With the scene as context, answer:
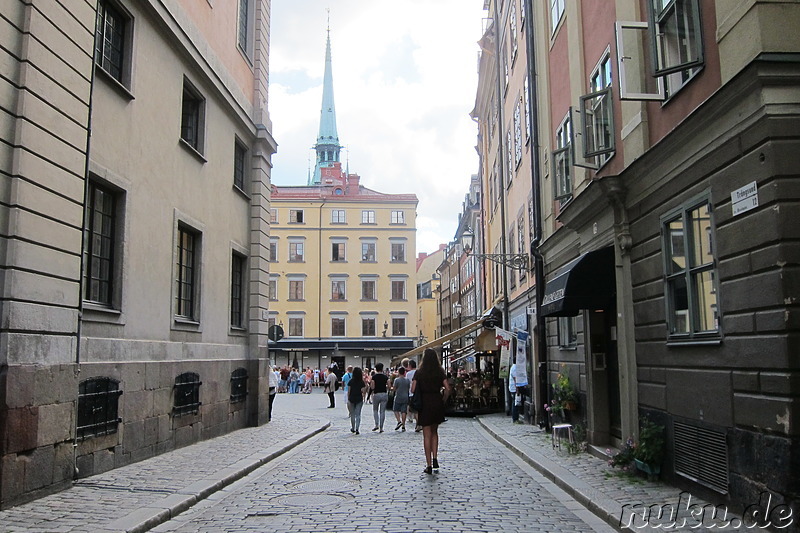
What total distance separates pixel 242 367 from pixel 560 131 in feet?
31.3

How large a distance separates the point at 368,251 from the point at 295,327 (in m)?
9.88

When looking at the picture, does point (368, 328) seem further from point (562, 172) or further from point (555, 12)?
point (562, 172)

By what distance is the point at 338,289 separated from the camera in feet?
221

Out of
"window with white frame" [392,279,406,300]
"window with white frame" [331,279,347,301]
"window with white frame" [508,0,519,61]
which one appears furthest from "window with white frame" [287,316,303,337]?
"window with white frame" [508,0,519,61]

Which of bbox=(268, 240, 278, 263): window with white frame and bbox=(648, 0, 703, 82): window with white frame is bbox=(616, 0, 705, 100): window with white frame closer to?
bbox=(648, 0, 703, 82): window with white frame

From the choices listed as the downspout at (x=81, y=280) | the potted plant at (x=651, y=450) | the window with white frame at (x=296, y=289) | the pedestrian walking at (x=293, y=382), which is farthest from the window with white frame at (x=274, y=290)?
the potted plant at (x=651, y=450)

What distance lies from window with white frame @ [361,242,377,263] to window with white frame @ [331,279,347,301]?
120 inches

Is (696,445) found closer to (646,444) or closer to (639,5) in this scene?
(646,444)

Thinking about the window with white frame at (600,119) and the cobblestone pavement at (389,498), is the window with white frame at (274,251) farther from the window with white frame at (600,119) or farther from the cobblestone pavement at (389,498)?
the window with white frame at (600,119)

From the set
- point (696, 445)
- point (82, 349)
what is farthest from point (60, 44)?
point (696, 445)

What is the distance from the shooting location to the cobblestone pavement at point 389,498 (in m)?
7.50

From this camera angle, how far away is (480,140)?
39.8 meters

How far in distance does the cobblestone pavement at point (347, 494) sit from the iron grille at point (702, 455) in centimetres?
42

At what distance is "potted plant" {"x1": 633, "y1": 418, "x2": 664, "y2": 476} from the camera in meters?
9.34
